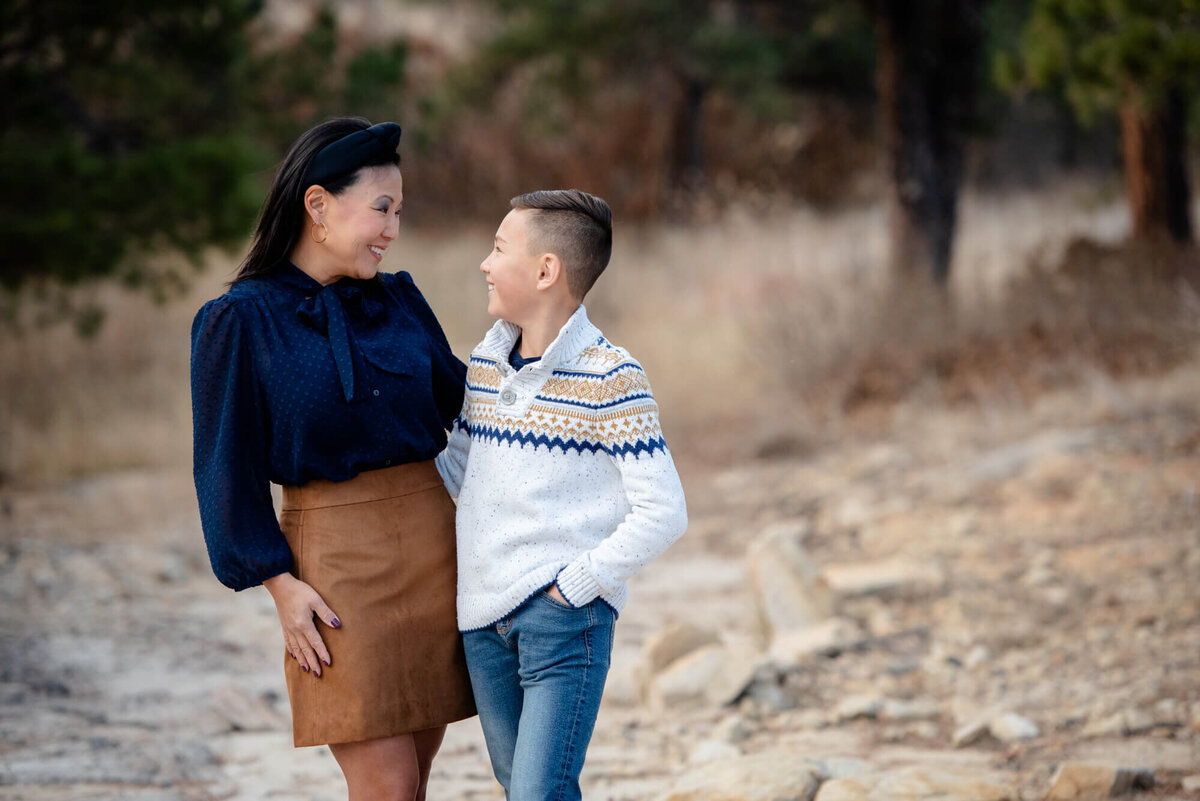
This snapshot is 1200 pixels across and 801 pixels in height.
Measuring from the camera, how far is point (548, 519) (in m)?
2.18

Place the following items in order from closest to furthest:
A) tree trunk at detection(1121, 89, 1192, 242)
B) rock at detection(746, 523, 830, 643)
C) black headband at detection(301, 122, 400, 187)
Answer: black headband at detection(301, 122, 400, 187) < rock at detection(746, 523, 830, 643) < tree trunk at detection(1121, 89, 1192, 242)

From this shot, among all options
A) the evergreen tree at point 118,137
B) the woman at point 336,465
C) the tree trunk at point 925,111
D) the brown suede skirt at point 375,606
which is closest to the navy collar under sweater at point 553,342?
the woman at point 336,465

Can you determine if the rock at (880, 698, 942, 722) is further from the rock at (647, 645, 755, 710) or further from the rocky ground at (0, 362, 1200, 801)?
the rock at (647, 645, 755, 710)

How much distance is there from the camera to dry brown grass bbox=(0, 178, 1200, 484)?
7902 mm

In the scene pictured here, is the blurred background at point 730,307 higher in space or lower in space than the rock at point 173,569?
higher

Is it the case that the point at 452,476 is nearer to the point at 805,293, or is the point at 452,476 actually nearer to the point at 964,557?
the point at 964,557

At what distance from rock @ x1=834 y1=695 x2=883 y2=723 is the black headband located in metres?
2.72

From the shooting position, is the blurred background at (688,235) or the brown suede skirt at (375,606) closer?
the brown suede skirt at (375,606)

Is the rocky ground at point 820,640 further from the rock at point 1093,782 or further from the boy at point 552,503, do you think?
the boy at point 552,503

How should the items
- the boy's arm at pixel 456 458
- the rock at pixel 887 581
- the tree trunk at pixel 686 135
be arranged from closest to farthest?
the boy's arm at pixel 456 458
the rock at pixel 887 581
the tree trunk at pixel 686 135

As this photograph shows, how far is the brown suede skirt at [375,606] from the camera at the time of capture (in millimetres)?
2154

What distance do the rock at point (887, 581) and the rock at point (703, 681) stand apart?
1.06 metres

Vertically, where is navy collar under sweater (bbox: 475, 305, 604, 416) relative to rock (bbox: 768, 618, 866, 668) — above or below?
above

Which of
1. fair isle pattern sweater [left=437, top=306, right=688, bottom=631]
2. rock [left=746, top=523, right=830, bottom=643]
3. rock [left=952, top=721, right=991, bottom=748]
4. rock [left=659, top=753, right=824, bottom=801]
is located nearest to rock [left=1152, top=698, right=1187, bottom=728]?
rock [left=952, top=721, right=991, bottom=748]
